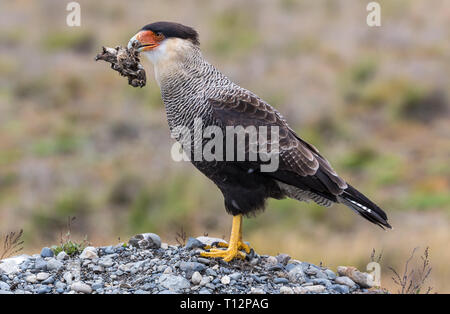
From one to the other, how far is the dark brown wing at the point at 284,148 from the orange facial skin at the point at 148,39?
0.81m

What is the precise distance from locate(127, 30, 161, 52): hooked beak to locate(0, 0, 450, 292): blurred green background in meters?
4.03

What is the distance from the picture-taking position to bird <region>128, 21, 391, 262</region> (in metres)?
5.84

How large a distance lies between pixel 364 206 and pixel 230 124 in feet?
5.29

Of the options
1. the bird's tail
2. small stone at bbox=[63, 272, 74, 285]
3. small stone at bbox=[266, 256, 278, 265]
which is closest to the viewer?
small stone at bbox=[63, 272, 74, 285]

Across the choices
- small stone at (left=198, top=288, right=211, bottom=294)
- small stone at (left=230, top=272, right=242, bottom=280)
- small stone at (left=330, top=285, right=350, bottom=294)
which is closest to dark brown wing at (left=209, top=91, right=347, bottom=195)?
small stone at (left=330, top=285, right=350, bottom=294)

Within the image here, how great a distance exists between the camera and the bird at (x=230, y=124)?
5.84 meters

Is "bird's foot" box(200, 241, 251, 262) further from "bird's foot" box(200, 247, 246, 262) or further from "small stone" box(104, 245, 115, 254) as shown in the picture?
"small stone" box(104, 245, 115, 254)

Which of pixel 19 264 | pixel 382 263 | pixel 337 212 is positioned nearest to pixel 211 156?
pixel 19 264

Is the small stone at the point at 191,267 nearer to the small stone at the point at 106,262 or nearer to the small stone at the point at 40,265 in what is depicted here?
the small stone at the point at 106,262

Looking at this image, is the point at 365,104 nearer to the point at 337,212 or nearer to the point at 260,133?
the point at 337,212

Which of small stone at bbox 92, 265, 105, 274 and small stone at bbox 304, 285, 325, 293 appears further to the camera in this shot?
small stone at bbox 92, 265, 105, 274

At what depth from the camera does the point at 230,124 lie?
19.1 ft

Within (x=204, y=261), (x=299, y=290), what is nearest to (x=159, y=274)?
(x=204, y=261)

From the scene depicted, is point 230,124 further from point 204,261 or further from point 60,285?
point 60,285
